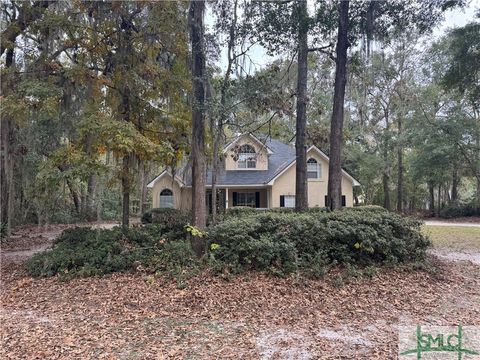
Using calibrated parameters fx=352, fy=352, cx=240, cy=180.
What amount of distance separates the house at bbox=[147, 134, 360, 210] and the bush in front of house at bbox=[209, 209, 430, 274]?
12177mm

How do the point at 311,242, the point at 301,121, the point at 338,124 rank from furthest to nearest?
the point at 301,121, the point at 338,124, the point at 311,242

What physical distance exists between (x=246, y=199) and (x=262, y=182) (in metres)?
2.18

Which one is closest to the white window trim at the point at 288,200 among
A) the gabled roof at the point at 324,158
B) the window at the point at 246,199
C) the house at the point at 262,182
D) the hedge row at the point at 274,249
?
the house at the point at 262,182

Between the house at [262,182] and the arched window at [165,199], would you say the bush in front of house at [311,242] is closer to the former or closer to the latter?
the house at [262,182]

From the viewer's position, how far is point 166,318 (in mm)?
4922

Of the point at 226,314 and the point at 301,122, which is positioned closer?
the point at 226,314

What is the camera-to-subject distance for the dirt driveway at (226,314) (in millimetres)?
3898

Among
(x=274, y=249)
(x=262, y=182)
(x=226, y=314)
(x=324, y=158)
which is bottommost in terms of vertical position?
(x=226, y=314)

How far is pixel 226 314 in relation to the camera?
504cm

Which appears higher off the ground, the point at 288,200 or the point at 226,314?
the point at 288,200

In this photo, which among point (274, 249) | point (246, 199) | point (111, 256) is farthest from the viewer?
point (246, 199)

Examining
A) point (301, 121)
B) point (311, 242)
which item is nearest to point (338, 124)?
point (301, 121)

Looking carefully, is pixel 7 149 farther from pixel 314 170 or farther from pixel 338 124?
pixel 314 170

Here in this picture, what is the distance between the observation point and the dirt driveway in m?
3.90
